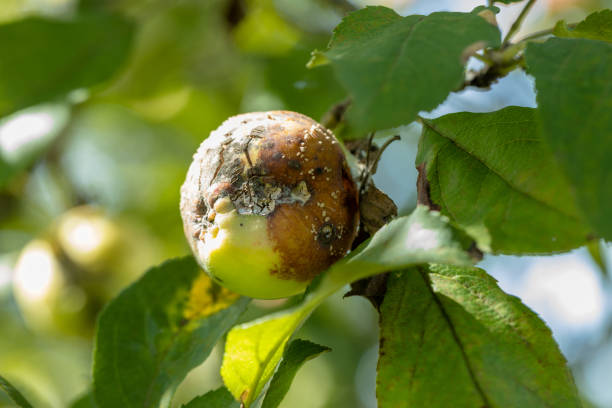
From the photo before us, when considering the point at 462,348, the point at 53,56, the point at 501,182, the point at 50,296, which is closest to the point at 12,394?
the point at 462,348

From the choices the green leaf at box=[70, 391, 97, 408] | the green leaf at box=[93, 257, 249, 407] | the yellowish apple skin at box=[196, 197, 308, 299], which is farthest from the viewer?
the green leaf at box=[70, 391, 97, 408]

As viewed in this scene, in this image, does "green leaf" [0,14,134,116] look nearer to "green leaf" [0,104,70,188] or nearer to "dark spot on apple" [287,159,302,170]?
"green leaf" [0,104,70,188]

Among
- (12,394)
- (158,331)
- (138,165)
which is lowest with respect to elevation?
(138,165)

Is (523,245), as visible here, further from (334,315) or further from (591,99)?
(334,315)

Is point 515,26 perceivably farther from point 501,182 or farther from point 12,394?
point 12,394

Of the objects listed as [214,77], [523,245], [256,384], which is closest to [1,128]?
[214,77]

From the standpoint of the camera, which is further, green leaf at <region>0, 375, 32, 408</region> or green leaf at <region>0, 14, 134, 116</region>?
A: green leaf at <region>0, 14, 134, 116</region>

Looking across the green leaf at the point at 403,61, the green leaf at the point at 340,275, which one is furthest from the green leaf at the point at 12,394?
the green leaf at the point at 403,61

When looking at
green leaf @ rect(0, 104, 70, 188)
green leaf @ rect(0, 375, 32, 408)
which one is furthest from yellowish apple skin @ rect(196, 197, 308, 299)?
green leaf @ rect(0, 104, 70, 188)
